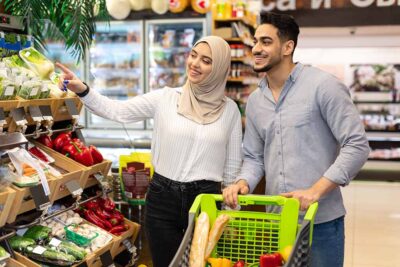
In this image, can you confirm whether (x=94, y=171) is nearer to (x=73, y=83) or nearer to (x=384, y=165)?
(x=73, y=83)

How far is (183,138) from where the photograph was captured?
8.60 ft

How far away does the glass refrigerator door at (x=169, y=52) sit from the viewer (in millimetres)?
7941

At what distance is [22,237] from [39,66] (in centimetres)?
97

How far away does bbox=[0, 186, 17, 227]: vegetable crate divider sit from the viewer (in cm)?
241

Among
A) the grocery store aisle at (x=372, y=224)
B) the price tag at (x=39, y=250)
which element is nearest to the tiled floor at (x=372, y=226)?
the grocery store aisle at (x=372, y=224)

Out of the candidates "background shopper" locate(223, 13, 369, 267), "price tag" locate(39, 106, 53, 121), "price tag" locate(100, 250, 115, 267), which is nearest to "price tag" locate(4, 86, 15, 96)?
"price tag" locate(39, 106, 53, 121)

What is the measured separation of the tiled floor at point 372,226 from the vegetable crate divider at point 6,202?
1657 mm

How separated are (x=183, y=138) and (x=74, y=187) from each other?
2.49ft

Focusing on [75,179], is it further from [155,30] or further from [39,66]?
[155,30]

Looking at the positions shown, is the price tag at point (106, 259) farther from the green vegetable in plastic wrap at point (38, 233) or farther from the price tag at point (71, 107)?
the price tag at point (71, 107)

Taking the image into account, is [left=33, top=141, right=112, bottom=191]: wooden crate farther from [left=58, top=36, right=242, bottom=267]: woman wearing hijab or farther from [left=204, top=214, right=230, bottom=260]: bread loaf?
[left=204, top=214, right=230, bottom=260]: bread loaf

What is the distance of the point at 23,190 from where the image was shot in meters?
2.53

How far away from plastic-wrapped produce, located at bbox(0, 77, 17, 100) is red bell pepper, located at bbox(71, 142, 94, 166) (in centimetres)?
60

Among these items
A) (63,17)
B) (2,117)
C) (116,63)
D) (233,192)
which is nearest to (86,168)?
(2,117)
